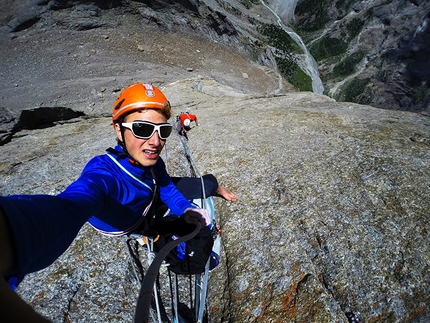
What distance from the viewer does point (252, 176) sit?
8188mm

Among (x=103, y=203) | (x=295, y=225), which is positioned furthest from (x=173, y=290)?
(x=295, y=225)

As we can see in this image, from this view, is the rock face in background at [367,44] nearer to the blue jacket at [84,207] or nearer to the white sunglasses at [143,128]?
the white sunglasses at [143,128]

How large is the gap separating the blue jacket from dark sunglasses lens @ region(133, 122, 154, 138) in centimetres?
45

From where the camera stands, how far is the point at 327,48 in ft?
522

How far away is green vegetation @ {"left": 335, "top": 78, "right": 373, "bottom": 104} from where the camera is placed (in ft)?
495

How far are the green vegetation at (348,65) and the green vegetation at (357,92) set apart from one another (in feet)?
27.0

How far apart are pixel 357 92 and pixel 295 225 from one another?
17288 centimetres

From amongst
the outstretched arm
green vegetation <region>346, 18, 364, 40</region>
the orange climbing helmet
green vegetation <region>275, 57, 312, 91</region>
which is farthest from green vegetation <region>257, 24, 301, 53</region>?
green vegetation <region>346, 18, 364, 40</region>

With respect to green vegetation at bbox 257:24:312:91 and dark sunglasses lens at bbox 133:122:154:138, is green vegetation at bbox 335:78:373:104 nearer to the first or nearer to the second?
green vegetation at bbox 257:24:312:91

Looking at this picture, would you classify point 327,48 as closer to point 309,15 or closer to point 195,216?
point 309,15

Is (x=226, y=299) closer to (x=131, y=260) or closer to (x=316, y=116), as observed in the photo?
(x=131, y=260)

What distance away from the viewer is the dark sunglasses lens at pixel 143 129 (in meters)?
3.80

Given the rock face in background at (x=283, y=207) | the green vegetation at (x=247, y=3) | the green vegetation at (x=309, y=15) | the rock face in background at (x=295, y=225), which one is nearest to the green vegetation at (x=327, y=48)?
the green vegetation at (x=309, y=15)

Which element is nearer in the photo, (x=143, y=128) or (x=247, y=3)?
(x=143, y=128)
